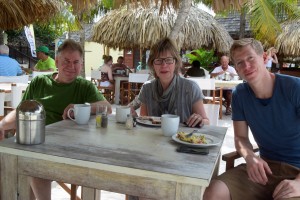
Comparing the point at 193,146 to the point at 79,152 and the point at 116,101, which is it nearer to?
the point at 79,152

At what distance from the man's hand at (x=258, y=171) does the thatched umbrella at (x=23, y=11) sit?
3598 mm

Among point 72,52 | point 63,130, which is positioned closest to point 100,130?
point 63,130

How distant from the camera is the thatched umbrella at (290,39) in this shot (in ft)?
34.8

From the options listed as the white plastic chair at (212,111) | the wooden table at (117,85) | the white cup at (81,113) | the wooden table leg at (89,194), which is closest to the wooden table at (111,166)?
the white cup at (81,113)

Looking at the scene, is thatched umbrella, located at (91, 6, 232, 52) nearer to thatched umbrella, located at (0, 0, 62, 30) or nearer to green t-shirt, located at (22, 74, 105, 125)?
thatched umbrella, located at (0, 0, 62, 30)

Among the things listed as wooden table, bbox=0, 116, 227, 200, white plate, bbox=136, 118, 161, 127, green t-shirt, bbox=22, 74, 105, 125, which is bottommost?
wooden table, bbox=0, 116, 227, 200

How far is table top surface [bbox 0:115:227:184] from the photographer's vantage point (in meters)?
1.23

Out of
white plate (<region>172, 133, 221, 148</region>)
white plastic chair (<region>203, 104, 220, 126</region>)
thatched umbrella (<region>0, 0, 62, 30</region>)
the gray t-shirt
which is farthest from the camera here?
thatched umbrella (<region>0, 0, 62, 30</region>)

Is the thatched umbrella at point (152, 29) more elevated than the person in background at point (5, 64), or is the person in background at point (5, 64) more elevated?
the thatched umbrella at point (152, 29)

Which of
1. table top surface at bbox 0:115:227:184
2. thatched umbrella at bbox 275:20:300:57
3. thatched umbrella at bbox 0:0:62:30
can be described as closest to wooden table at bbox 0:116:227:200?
table top surface at bbox 0:115:227:184

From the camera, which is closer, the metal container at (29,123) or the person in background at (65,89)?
the metal container at (29,123)

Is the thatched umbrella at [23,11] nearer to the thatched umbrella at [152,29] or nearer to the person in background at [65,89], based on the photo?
the person in background at [65,89]

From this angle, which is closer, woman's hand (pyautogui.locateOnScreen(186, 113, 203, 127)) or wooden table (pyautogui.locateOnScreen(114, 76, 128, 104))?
woman's hand (pyautogui.locateOnScreen(186, 113, 203, 127))

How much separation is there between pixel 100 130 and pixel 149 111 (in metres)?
0.74
